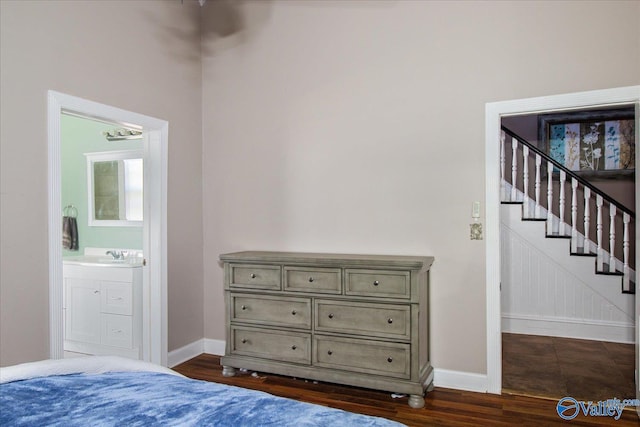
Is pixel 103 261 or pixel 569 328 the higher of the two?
pixel 103 261

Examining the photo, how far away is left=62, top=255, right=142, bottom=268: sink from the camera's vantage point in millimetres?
4004

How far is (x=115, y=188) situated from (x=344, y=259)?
2.91 meters

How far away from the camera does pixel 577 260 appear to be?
193 inches

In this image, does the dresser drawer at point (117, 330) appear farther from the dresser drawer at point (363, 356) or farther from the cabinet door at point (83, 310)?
the dresser drawer at point (363, 356)

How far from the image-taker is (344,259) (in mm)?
3295

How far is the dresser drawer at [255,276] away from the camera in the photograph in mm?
3551

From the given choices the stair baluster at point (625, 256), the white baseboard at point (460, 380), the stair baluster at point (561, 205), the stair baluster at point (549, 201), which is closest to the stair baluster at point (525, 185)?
the stair baluster at point (549, 201)

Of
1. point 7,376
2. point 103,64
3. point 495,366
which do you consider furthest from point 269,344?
point 103,64

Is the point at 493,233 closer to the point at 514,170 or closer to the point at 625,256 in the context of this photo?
the point at 514,170

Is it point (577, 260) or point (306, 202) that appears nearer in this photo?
point (306, 202)

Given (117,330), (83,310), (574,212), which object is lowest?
(117,330)

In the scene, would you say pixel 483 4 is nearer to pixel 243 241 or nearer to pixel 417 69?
pixel 417 69

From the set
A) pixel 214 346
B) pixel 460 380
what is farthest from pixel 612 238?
pixel 214 346

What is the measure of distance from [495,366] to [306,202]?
1.99 m
